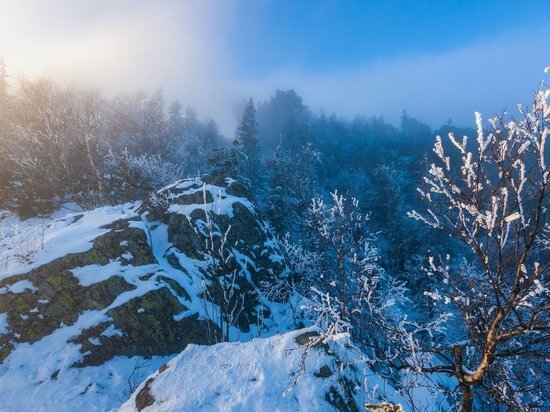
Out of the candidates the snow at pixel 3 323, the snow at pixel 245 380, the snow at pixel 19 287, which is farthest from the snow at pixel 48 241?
the snow at pixel 245 380

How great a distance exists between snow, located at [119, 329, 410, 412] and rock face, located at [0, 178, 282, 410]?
1.60 metres

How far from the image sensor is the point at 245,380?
15.3ft

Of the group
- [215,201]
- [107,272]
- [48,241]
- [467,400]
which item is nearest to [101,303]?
[107,272]

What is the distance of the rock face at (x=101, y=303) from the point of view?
7781mm

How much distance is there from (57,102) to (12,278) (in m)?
18.9

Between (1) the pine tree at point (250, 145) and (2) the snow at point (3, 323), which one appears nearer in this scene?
(2) the snow at point (3, 323)

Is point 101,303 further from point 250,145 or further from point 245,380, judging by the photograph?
point 250,145

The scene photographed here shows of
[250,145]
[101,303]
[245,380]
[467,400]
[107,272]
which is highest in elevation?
[467,400]

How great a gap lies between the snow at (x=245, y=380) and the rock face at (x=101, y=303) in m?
1.60

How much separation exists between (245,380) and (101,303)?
6695 millimetres

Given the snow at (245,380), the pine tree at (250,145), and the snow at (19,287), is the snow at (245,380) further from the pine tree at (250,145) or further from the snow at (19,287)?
the pine tree at (250,145)

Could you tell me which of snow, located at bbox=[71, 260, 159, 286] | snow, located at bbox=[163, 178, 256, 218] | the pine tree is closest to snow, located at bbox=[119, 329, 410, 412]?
snow, located at bbox=[71, 260, 159, 286]

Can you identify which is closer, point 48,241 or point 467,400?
point 467,400

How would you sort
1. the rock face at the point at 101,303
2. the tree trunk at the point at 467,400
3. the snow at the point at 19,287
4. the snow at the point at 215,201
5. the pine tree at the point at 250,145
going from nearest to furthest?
the tree trunk at the point at 467,400, the rock face at the point at 101,303, the snow at the point at 19,287, the snow at the point at 215,201, the pine tree at the point at 250,145
